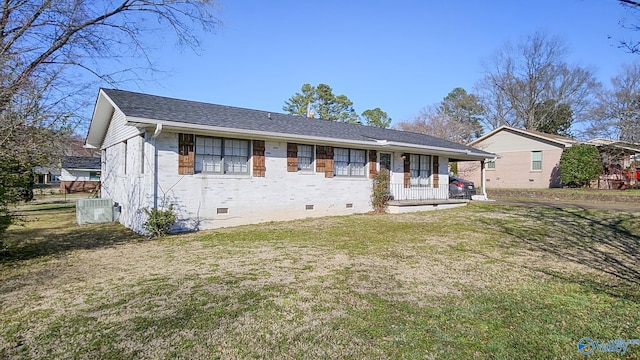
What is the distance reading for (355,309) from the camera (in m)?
3.97

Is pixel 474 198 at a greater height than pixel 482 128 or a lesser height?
lesser

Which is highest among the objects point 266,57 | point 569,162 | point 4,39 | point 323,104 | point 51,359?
point 323,104

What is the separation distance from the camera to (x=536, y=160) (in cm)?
2416

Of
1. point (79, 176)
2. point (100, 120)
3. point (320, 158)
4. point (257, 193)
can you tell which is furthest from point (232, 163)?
point (79, 176)

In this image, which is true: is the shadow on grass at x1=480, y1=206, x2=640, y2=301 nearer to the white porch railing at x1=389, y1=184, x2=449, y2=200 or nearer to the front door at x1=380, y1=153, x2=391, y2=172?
the white porch railing at x1=389, y1=184, x2=449, y2=200

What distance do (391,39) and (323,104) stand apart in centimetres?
2488

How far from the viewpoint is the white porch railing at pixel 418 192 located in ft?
47.1

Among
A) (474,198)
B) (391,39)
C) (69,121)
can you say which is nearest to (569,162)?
(474,198)

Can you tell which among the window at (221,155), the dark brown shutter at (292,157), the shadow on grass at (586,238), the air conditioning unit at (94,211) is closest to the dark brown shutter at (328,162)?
the dark brown shutter at (292,157)

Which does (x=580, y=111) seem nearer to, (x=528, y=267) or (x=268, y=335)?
(x=528, y=267)

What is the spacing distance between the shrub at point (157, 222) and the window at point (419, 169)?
33.3 ft

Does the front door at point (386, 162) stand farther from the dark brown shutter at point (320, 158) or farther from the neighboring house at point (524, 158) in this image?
the neighboring house at point (524, 158)

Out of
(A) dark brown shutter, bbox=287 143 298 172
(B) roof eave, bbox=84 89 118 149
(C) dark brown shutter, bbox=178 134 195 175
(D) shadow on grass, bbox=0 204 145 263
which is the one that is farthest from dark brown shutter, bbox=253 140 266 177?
(B) roof eave, bbox=84 89 118 149

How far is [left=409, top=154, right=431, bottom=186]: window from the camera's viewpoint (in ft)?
49.7
